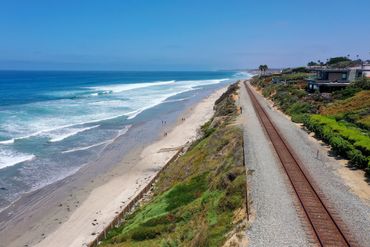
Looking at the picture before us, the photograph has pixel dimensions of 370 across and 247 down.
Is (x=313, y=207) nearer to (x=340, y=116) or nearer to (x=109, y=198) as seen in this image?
(x=109, y=198)

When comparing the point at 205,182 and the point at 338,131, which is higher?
the point at 338,131

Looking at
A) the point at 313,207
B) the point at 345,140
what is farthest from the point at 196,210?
the point at 345,140

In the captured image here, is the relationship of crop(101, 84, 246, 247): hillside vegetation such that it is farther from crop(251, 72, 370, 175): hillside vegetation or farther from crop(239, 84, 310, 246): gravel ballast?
crop(251, 72, 370, 175): hillside vegetation

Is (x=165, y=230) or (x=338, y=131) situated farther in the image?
(x=338, y=131)

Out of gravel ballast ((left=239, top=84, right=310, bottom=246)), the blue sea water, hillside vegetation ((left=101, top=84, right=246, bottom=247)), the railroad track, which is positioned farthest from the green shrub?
the blue sea water

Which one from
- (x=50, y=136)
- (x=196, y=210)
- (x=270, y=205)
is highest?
(x=270, y=205)

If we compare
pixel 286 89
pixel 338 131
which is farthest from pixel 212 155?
pixel 286 89

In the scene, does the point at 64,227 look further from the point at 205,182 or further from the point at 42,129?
the point at 42,129

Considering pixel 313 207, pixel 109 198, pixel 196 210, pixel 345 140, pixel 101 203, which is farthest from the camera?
pixel 109 198
